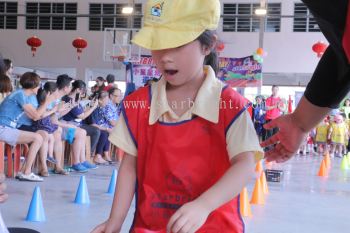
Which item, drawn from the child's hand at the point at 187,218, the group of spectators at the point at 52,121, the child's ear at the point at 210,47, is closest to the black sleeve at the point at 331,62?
the child's ear at the point at 210,47

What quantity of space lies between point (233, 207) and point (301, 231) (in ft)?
6.87

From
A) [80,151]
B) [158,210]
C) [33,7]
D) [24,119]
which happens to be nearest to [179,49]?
[158,210]

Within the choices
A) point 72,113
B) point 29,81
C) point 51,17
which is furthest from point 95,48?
point 29,81

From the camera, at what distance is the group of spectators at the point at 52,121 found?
482 cm

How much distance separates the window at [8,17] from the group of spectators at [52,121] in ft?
37.4

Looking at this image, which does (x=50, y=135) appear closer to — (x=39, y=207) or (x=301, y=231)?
(x=39, y=207)

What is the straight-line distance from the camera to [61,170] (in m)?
5.49

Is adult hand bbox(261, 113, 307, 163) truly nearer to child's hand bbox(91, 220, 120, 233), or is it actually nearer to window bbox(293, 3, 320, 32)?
child's hand bbox(91, 220, 120, 233)

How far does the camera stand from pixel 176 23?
49.8 inches

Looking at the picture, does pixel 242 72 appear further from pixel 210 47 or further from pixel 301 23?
pixel 210 47

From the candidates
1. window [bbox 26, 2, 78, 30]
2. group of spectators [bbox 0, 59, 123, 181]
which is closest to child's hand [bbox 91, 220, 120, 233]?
group of spectators [bbox 0, 59, 123, 181]

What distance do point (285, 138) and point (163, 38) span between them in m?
0.58

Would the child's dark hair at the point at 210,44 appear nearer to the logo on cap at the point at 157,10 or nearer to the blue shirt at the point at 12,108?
the logo on cap at the point at 157,10

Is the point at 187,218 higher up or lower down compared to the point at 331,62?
lower down
